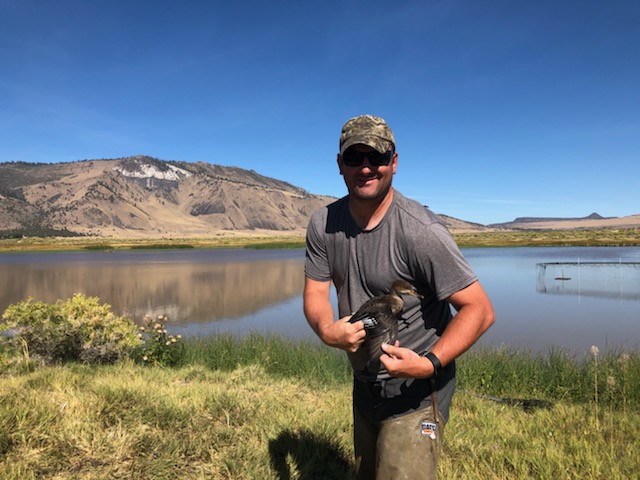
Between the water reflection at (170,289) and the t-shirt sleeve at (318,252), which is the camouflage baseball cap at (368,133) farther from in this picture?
the water reflection at (170,289)

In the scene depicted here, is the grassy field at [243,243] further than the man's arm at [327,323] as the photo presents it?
Yes

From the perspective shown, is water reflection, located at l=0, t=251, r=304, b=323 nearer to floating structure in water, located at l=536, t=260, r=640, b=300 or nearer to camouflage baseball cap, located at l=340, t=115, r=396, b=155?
camouflage baseball cap, located at l=340, t=115, r=396, b=155

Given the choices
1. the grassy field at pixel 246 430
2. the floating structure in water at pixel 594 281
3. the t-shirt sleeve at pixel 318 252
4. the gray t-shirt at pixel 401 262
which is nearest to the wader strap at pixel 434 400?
the gray t-shirt at pixel 401 262

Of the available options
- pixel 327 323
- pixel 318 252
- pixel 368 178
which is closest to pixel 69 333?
pixel 318 252

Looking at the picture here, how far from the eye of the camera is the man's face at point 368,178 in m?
2.15

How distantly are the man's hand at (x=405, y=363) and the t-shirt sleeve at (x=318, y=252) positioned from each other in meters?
0.73

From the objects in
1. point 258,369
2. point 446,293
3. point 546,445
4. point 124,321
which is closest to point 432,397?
point 446,293

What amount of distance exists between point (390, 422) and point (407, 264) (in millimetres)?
843

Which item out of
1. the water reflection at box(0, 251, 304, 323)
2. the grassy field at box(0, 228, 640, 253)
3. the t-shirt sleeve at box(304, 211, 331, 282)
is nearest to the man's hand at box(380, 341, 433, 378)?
the t-shirt sleeve at box(304, 211, 331, 282)

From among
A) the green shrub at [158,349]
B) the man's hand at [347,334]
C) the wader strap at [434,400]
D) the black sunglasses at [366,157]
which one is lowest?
the green shrub at [158,349]

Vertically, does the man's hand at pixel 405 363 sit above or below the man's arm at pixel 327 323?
below

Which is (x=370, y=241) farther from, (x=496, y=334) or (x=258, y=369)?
(x=496, y=334)

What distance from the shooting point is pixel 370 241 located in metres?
2.24

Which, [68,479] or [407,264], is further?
[68,479]
